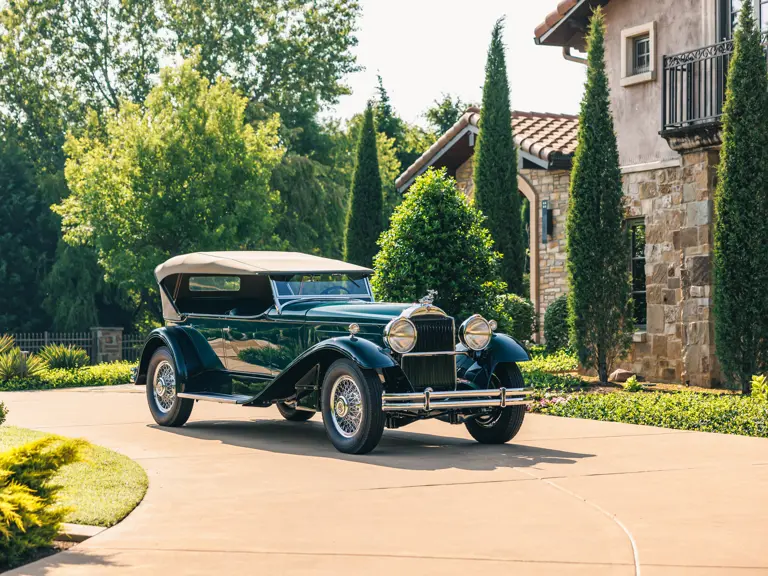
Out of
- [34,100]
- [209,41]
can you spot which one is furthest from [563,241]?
[34,100]

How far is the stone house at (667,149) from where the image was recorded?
650 inches

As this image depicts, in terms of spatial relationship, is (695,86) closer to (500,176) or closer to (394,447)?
(500,176)

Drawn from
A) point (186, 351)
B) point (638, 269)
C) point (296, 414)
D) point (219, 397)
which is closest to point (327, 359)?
point (219, 397)

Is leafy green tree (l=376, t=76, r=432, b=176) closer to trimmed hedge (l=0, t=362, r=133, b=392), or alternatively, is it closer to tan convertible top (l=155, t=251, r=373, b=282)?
trimmed hedge (l=0, t=362, r=133, b=392)

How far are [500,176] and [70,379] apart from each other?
9.20 metres

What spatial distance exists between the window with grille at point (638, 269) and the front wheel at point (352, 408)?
10001mm

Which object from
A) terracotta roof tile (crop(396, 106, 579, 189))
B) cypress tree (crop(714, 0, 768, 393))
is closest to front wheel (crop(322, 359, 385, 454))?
cypress tree (crop(714, 0, 768, 393))

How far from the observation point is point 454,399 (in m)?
10.1

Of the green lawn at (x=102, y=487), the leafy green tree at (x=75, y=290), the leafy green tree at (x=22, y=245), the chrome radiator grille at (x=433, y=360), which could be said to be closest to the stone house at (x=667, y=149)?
the chrome radiator grille at (x=433, y=360)

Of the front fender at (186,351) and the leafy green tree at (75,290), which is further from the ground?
the leafy green tree at (75,290)

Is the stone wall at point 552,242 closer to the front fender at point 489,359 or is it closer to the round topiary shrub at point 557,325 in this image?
the round topiary shrub at point 557,325

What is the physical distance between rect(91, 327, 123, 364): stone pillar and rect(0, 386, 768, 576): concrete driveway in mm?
15258

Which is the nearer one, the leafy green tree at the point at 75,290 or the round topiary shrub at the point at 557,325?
the round topiary shrub at the point at 557,325

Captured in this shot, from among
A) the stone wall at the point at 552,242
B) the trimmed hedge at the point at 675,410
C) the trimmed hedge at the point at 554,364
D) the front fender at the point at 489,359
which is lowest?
the trimmed hedge at the point at 675,410
